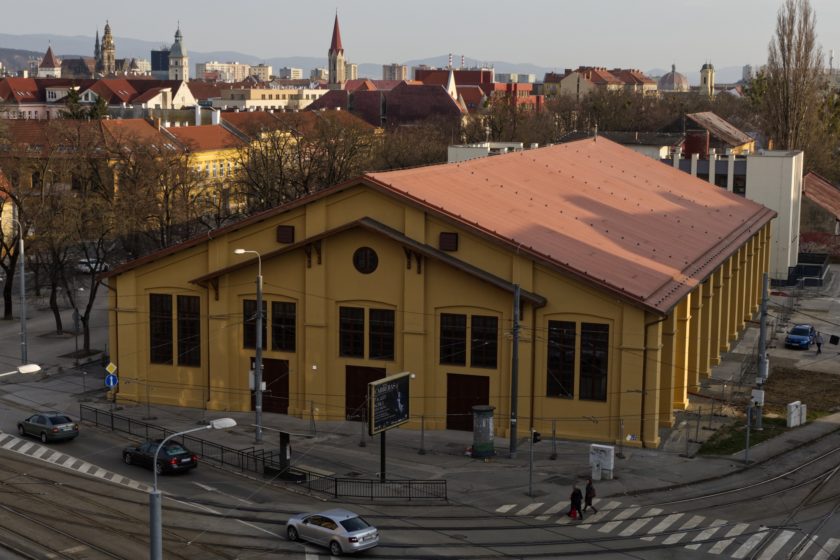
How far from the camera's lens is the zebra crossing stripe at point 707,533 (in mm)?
32969

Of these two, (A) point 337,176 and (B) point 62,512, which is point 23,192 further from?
(B) point 62,512

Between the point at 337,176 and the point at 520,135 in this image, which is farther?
the point at 520,135

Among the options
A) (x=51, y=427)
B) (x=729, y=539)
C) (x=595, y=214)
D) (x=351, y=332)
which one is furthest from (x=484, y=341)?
(x=51, y=427)

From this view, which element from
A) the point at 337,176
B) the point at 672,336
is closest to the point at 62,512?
the point at 672,336

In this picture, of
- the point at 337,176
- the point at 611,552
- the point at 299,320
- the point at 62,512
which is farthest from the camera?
the point at 337,176

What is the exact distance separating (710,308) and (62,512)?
1321 inches

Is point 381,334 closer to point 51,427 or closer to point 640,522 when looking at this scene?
point 51,427

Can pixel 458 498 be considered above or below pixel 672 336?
below

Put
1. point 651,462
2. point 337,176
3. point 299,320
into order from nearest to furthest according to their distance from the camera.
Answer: point 651,462 < point 299,320 < point 337,176

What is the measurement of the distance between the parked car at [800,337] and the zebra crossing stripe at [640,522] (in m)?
31.1

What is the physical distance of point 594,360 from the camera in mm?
43156

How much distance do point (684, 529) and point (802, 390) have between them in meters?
22.7

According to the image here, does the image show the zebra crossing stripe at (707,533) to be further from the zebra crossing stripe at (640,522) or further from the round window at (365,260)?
the round window at (365,260)

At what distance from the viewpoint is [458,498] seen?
123 ft
